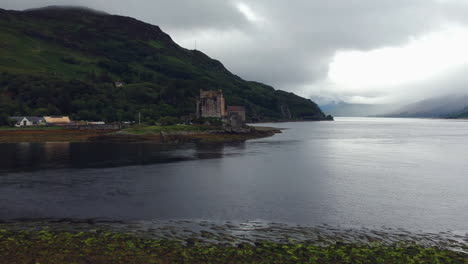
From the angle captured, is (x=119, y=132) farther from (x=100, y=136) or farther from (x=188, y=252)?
(x=188, y=252)

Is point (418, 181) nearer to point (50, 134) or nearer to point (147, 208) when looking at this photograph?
point (147, 208)

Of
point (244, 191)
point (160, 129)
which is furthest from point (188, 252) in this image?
point (160, 129)

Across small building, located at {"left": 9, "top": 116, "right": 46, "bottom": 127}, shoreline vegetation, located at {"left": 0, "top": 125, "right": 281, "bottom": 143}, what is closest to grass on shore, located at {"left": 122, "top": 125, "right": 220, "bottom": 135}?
shoreline vegetation, located at {"left": 0, "top": 125, "right": 281, "bottom": 143}

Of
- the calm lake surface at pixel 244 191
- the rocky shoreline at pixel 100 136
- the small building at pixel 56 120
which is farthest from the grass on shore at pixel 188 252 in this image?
the small building at pixel 56 120

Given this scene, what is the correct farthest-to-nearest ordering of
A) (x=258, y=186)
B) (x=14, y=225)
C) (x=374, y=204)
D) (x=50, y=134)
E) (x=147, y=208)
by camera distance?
(x=50, y=134) → (x=258, y=186) → (x=374, y=204) → (x=147, y=208) → (x=14, y=225)

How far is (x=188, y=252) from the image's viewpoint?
1936 cm

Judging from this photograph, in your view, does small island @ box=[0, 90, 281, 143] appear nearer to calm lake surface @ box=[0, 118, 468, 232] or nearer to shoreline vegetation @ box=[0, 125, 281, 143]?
shoreline vegetation @ box=[0, 125, 281, 143]

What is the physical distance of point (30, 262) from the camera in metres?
17.6

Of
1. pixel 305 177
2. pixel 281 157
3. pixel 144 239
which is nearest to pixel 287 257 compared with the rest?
pixel 144 239

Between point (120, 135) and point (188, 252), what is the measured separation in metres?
99.4

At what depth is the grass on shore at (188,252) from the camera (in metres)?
18.3

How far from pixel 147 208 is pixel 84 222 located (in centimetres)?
605

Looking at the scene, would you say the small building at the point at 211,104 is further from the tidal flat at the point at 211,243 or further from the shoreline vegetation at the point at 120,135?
the tidal flat at the point at 211,243

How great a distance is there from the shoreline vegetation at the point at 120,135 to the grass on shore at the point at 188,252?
88675 mm
